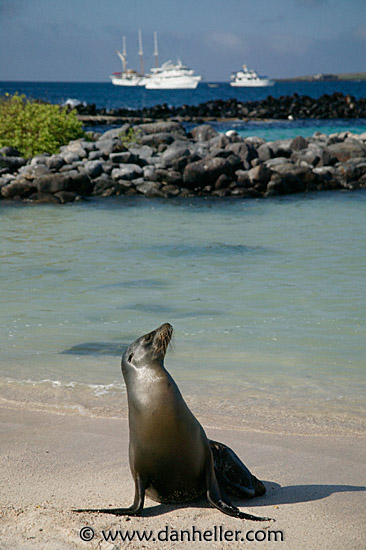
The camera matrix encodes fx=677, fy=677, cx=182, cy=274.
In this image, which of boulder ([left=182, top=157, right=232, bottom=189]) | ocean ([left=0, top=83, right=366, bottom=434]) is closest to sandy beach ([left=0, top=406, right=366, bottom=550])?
ocean ([left=0, top=83, right=366, bottom=434])

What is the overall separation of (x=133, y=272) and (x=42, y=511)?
7.95 metres

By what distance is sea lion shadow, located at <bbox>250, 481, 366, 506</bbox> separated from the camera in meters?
3.76

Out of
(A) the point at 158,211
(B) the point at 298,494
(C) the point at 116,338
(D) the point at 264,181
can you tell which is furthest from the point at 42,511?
(D) the point at 264,181

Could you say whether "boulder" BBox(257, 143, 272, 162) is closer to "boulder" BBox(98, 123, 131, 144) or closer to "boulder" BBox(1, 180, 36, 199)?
"boulder" BBox(98, 123, 131, 144)

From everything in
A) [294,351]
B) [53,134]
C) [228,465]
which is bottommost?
[294,351]

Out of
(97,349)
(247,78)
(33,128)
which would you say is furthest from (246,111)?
(247,78)

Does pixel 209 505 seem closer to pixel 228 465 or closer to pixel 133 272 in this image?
pixel 228 465

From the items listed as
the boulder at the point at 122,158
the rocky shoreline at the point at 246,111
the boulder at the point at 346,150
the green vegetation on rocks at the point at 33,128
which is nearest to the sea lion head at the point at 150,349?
the boulder at the point at 122,158

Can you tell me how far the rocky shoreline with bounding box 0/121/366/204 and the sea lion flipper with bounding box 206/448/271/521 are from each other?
16038mm

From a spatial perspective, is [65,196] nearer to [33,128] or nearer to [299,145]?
[33,128]

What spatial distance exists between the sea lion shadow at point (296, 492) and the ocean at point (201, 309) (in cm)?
123

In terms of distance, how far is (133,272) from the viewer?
450 inches

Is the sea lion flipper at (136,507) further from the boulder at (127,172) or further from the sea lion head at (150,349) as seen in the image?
the boulder at (127,172)

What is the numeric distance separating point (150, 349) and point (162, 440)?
48 cm
